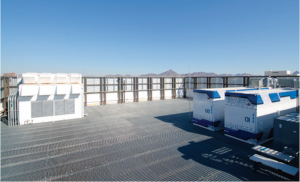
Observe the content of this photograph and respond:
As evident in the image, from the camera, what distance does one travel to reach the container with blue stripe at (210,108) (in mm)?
10875

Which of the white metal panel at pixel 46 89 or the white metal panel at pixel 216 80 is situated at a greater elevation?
the white metal panel at pixel 216 80

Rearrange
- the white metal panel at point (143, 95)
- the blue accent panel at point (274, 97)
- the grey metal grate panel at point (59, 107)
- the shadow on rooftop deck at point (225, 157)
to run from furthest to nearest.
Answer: the white metal panel at point (143, 95), the grey metal grate panel at point (59, 107), the blue accent panel at point (274, 97), the shadow on rooftop deck at point (225, 157)

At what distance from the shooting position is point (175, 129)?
11.2 m

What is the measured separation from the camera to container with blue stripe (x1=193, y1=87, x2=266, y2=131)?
1088 centimetres

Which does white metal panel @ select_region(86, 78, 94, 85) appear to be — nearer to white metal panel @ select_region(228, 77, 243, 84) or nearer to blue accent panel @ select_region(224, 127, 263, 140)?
blue accent panel @ select_region(224, 127, 263, 140)

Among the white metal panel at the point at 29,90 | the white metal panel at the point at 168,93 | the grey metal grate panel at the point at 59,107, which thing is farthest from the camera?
the white metal panel at the point at 168,93

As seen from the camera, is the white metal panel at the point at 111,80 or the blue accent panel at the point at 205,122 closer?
the blue accent panel at the point at 205,122

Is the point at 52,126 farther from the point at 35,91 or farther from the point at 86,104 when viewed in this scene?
the point at 86,104

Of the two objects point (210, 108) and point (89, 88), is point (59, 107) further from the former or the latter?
point (210, 108)

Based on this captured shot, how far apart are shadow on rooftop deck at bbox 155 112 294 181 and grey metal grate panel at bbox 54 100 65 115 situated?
10320 millimetres

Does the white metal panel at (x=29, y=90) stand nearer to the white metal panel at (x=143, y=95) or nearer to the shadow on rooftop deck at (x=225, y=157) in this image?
the shadow on rooftop deck at (x=225, y=157)

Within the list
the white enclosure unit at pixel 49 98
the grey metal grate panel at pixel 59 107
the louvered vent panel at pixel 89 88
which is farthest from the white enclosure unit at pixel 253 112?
the louvered vent panel at pixel 89 88

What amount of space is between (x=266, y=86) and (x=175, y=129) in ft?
28.0

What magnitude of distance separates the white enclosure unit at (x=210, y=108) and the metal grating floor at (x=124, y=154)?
68cm
